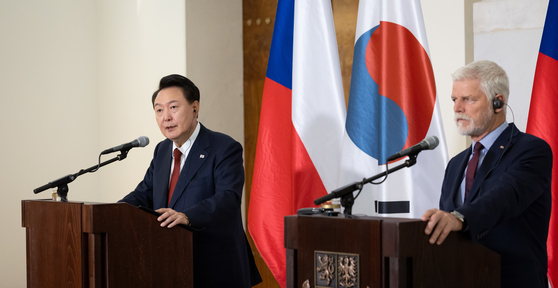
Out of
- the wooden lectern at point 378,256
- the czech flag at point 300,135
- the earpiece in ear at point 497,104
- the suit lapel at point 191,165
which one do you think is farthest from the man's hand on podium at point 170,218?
the earpiece in ear at point 497,104

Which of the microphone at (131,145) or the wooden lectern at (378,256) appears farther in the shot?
the microphone at (131,145)

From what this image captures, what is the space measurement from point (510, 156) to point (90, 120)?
137 inches

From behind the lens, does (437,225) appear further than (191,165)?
No

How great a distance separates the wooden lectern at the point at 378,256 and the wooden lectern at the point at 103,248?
0.72 m

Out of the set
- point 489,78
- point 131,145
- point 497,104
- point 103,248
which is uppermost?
point 489,78

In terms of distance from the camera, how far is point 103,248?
1.98 m

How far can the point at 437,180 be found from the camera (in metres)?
2.89

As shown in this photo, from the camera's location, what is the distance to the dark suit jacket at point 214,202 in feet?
7.96

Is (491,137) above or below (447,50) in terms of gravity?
below

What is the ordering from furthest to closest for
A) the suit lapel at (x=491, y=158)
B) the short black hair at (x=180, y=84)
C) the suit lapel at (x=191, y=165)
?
the short black hair at (x=180, y=84), the suit lapel at (x=191, y=165), the suit lapel at (x=491, y=158)

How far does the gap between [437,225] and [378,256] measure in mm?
186

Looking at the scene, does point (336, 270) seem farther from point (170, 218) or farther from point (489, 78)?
point (489, 78)

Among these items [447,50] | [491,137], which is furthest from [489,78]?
[447,50]

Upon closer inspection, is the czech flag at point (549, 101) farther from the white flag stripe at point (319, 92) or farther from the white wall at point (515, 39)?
the white flag stripe at point (319, 92)
